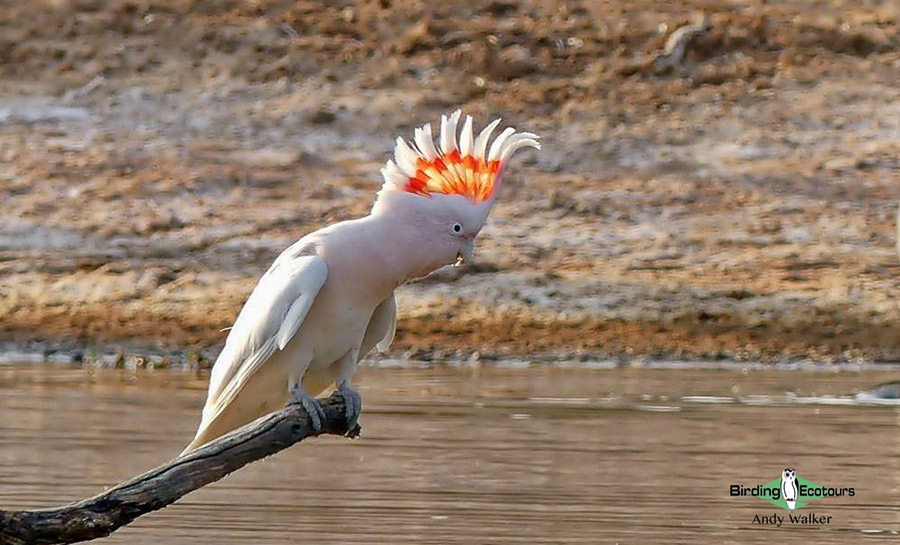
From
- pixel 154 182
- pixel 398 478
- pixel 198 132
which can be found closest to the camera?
pixel 398 478

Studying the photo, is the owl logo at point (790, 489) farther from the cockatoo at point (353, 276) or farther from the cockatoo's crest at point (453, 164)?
the cockatoo's crest at point (453, 164)

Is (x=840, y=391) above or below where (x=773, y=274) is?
below

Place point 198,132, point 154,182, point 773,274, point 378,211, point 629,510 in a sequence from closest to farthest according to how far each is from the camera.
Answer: point 378,211
point 629,510
point 773,274
point 154,182
point 198,132

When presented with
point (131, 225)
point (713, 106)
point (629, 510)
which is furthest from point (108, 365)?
point (713, 106)

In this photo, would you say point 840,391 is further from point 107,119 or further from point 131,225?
point 107,119

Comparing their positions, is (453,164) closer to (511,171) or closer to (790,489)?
(790,489)

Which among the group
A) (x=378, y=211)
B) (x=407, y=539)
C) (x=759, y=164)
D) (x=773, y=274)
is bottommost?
(x=407, y=539)

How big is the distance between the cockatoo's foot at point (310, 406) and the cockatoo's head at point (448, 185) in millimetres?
553

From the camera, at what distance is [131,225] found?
18016 mm

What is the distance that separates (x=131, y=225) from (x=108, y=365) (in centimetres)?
314

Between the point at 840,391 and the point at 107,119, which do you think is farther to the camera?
the point at 107,119

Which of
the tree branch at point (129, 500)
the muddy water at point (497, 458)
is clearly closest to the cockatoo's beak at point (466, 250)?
the tree branch at point (129, 500)

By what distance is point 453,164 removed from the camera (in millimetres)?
6238

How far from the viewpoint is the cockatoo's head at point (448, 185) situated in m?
6.16
